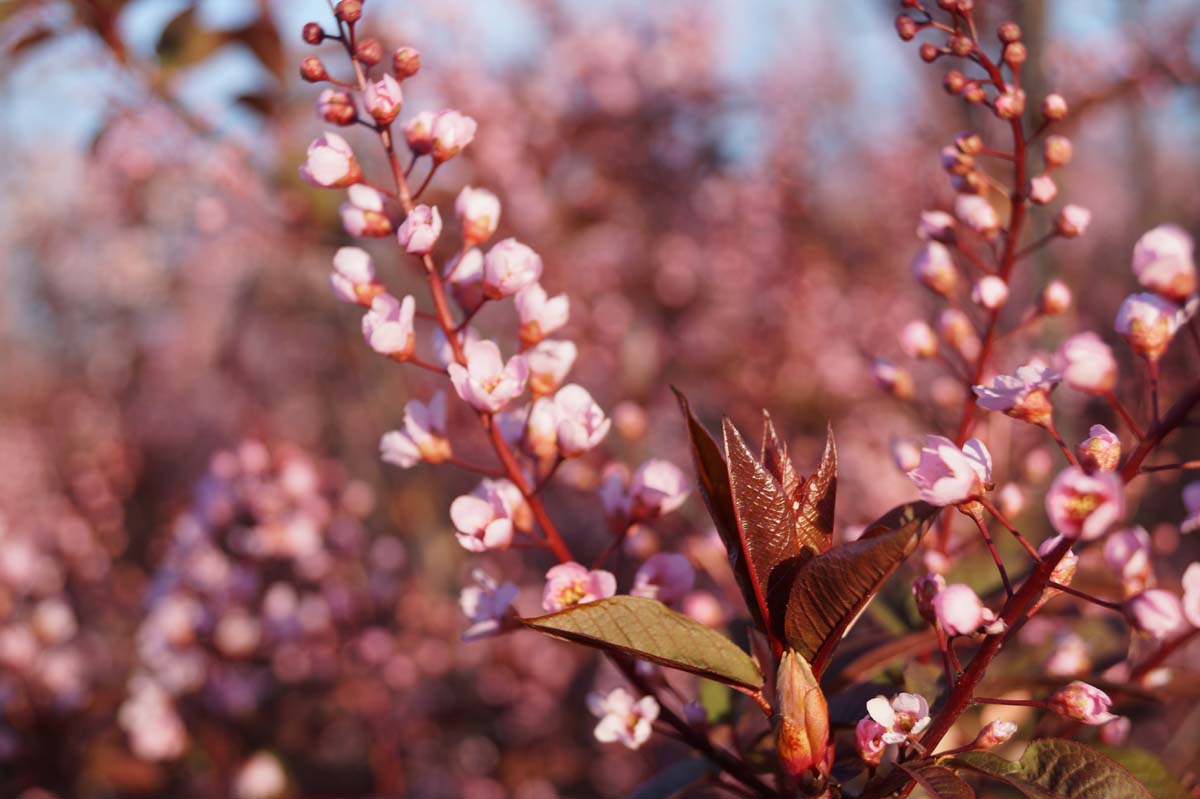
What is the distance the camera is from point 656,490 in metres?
0.73

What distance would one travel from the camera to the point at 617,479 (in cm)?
78

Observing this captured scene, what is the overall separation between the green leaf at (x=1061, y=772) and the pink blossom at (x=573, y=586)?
10.4 inches

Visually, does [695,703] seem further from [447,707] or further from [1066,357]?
[447,707]

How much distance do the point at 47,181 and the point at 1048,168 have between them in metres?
9.74

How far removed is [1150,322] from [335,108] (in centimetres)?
61

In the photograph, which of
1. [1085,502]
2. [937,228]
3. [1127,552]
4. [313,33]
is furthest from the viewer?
[937,228]

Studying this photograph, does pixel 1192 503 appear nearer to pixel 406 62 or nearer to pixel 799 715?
pixel 799 715

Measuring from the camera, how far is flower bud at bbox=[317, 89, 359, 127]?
2.40ft

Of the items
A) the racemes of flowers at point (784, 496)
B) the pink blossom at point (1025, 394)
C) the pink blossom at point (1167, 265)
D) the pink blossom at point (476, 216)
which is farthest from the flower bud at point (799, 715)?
the pink blossom at point (476, 216)

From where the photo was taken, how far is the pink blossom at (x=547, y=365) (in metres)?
0.76

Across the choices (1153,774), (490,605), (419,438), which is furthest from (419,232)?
(1153,774)

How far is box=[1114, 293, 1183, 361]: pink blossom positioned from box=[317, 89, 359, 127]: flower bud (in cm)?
59

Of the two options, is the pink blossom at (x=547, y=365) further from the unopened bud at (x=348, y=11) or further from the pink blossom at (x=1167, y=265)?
the pink blossom at (x=1167, y=265)

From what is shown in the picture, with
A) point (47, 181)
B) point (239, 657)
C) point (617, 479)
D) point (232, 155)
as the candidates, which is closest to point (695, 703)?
point (617, 479)
